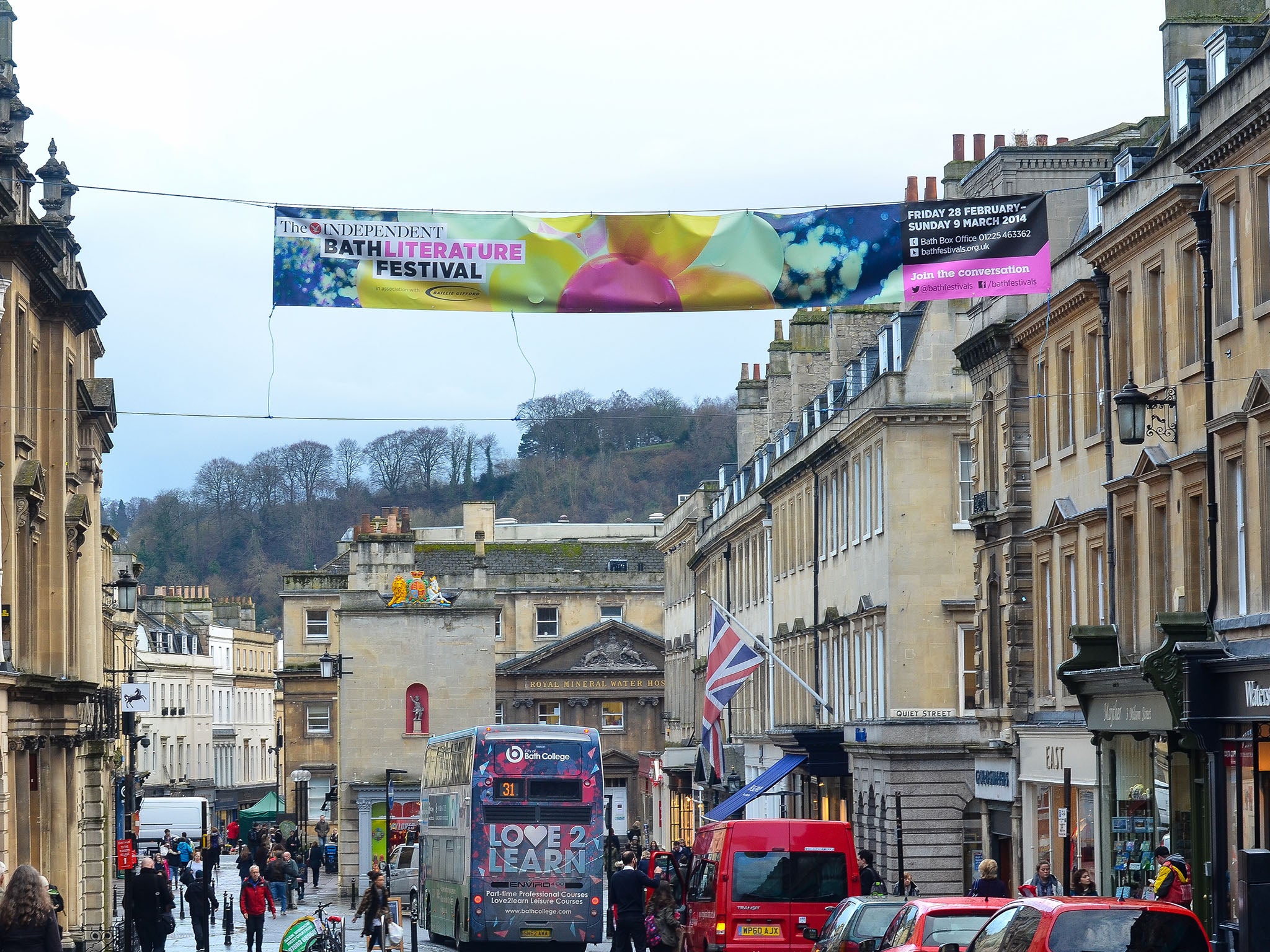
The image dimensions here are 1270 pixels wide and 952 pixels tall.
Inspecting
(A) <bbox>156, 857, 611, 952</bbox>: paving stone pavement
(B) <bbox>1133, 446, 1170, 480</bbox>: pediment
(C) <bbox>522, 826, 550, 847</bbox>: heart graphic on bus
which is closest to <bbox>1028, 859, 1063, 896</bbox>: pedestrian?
(B) <bbox>1133, 446, 1170, 480</bbox>: pediment

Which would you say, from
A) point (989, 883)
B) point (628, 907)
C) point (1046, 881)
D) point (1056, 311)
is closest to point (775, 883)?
point (989, 883)

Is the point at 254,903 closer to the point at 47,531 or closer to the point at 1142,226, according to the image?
the point at 47,531

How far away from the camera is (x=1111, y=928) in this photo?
14.9 meters

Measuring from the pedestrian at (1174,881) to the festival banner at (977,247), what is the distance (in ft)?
20.0

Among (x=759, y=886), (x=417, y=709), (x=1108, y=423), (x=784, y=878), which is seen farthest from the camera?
(x=417, y=709)

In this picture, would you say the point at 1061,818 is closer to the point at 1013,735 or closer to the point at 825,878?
the point at 1013,735

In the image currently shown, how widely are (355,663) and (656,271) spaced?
49.7 meters

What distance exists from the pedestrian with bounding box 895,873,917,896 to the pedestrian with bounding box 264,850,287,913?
58.8 feet

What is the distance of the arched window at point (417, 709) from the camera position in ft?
224

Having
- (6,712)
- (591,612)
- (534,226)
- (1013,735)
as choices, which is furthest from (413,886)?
(591,612)

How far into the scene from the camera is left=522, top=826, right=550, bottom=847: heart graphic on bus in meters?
35.9

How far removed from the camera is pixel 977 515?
36312 millimetres

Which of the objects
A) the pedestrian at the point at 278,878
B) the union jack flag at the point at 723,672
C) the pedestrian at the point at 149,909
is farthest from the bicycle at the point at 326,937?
the pedestrian at the point at 278,878

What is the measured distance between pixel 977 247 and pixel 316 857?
55.2 m
